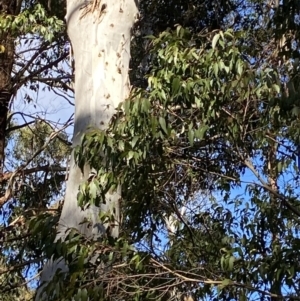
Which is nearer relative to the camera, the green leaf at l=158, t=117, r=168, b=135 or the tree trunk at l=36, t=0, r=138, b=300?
the green leaf at l=158, t=117, r=168, b=135

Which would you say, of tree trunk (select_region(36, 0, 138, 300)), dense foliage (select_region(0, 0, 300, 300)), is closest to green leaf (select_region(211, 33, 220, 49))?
dense foliage (select_region(0, 0, 300, 300))

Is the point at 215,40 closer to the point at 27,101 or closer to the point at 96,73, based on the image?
the point at 96,73

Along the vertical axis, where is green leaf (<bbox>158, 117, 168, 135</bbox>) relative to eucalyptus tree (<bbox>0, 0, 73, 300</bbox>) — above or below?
below

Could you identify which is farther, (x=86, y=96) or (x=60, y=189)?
(x=60, y=189)

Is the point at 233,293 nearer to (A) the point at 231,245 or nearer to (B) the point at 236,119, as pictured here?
(A) the point at 231,245

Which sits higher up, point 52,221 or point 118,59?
point 118,59

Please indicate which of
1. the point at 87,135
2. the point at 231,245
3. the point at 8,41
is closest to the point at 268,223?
the point at 231,245

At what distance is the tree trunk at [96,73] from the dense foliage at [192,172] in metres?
0.15

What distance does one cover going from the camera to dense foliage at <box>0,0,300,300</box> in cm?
307

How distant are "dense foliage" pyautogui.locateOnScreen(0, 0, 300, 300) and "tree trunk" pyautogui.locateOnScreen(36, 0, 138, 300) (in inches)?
5.9

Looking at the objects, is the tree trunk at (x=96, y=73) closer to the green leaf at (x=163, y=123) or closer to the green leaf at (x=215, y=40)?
the green leaf at (x=163, y=123)

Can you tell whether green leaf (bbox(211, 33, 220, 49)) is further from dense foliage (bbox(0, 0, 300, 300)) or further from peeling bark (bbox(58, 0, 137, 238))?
peeling bark (bbox(58, 0, 137, 238))

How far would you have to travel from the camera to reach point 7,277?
18.9ft

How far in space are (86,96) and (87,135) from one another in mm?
561
